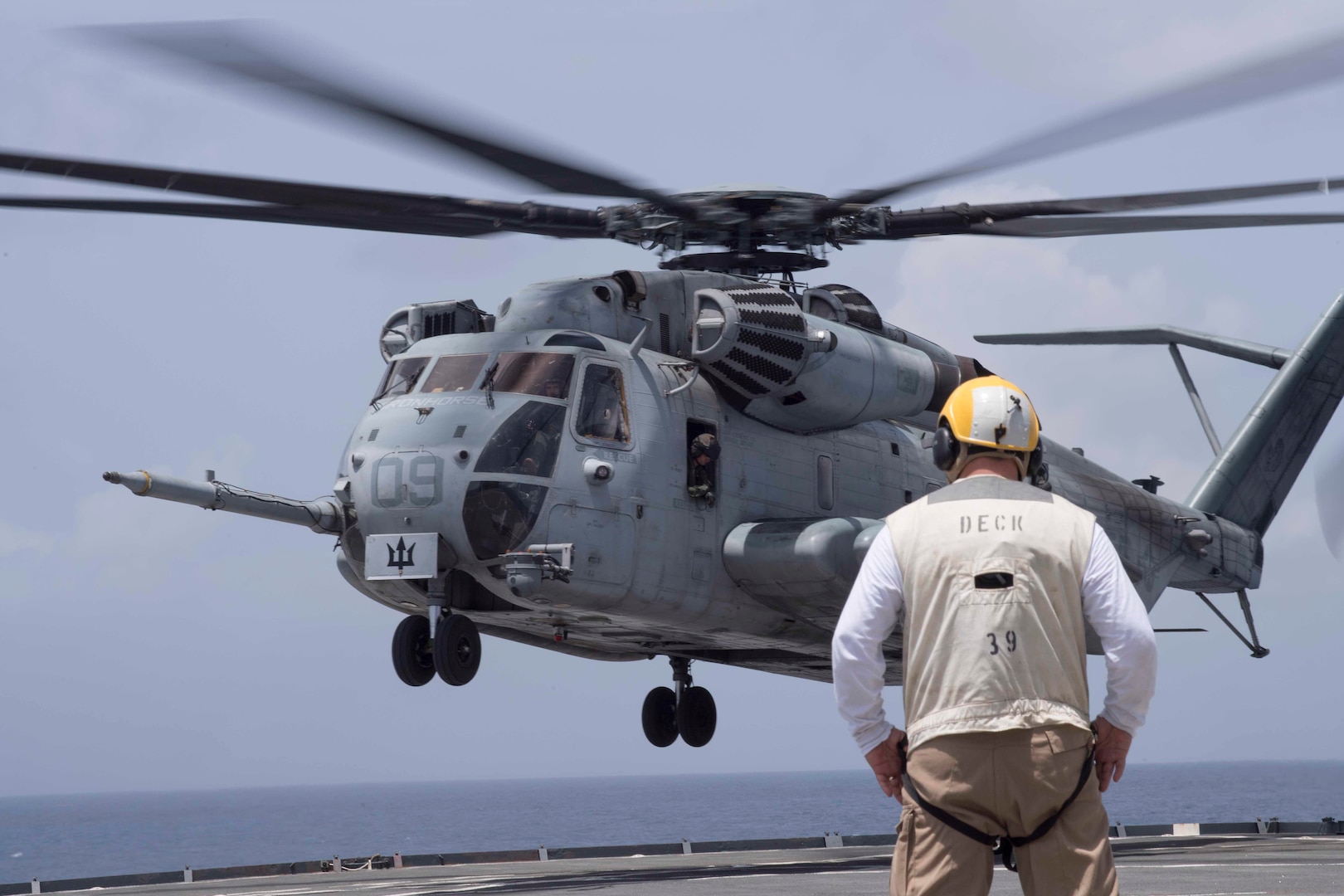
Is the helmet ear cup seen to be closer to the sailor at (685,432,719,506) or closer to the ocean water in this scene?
the sailor at (685,432,719,506)

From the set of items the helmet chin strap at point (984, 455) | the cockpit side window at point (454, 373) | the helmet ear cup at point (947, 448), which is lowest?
the helmet chin strap at point (984, 455)

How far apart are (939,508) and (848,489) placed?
12635 millimetres

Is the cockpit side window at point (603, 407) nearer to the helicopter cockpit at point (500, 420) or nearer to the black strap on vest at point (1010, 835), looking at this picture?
the helicopter cockpit at point (500, 420)

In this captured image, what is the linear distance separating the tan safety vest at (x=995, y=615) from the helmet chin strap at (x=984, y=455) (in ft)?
0.89

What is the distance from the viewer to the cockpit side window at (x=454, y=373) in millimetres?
14555

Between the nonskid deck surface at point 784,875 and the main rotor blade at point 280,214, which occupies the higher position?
the main rotor blade at point 280,214

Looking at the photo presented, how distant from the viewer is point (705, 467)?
1545 centimetres

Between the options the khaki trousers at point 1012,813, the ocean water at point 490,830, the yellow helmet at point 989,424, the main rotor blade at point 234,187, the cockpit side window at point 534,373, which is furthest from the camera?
the ocean water at point 490,830

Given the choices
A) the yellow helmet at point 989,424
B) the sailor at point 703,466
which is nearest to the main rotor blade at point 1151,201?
the sailor at point 703,466

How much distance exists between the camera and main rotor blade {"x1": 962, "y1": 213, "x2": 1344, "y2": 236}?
13.9 m

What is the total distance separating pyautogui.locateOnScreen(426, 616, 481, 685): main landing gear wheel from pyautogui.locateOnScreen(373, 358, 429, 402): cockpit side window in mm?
2245

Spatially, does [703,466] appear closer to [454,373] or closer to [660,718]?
[454,373]

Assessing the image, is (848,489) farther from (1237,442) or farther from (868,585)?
(868,585)

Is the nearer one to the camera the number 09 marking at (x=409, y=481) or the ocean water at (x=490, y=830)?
the number 09 marking at (x=409, y=481)
